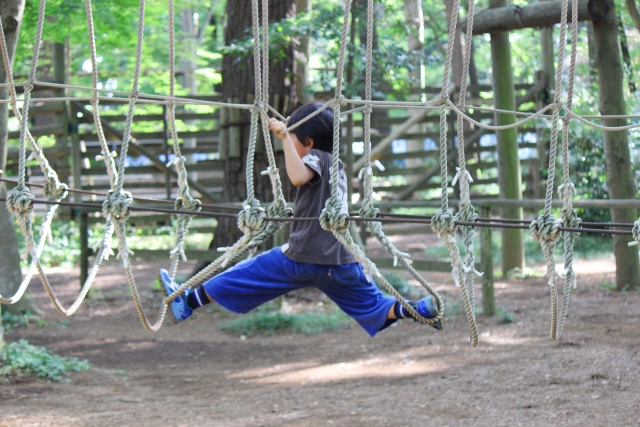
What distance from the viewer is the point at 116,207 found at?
2633mm

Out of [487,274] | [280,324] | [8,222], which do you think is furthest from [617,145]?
[8,222]

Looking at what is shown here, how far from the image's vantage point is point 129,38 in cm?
648

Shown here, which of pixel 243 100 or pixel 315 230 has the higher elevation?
pixel 243 100

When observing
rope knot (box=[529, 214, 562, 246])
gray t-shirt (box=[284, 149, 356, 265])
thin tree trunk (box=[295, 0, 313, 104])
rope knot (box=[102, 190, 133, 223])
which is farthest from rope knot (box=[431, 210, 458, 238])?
thin tree trunk (box=[295, 0, 313, 104])

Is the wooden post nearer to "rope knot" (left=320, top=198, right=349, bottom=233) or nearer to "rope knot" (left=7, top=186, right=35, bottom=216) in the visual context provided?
"rope knot" (left=320, top=198, right=349, bottom=233)

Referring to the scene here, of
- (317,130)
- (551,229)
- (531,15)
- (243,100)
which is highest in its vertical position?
(531,15)

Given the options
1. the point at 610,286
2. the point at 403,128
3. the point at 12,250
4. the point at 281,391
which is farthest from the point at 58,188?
the point at 403,128

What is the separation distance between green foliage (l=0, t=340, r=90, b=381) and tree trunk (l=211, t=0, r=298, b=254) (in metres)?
2.55

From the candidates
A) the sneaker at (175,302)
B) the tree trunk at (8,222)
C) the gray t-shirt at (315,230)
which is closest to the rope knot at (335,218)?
the gray t-shirt at (315,230)

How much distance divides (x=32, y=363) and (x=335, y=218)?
2614 mm

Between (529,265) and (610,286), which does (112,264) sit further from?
(610,286)

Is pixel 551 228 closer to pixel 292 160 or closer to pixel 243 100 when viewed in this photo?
pixel 292 160

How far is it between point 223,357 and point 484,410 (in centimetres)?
215

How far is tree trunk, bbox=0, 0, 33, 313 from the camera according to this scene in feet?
12.5
